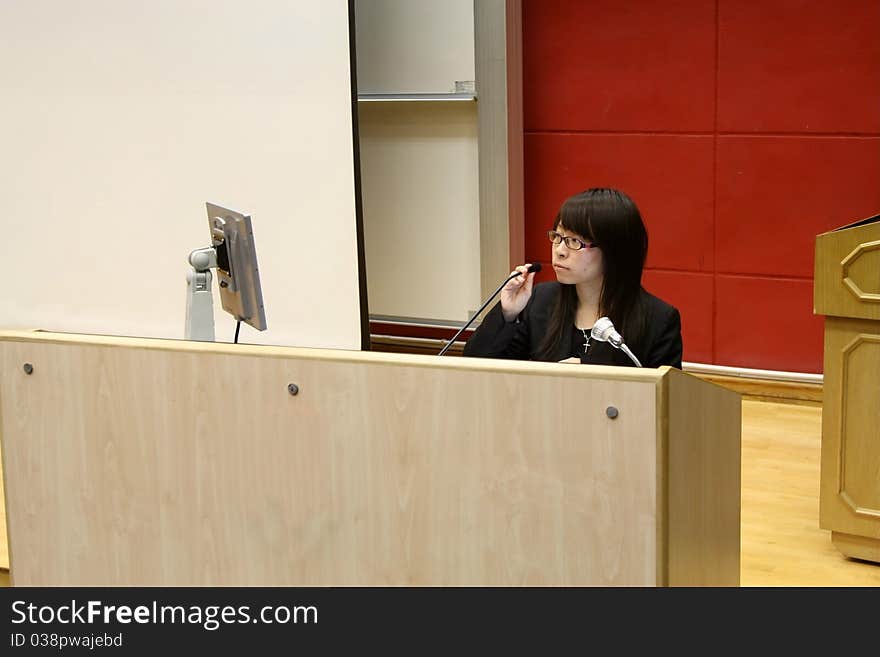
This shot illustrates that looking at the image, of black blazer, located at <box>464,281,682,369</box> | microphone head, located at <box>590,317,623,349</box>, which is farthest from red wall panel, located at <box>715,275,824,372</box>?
microphone head, located at <box>590,317,623,349</box>

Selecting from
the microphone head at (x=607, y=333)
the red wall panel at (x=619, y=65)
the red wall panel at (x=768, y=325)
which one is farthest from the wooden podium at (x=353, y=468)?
the red wall panel at (x=619, y=65)

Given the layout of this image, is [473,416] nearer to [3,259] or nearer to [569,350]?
[569,350]

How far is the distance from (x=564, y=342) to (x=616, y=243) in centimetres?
24

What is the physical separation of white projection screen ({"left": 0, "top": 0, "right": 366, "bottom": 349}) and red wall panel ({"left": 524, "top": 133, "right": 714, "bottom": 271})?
0.84 meters

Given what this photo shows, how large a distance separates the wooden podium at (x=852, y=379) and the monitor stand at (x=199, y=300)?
1463 mm

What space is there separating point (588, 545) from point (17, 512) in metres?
1.09

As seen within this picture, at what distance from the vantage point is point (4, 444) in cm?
231

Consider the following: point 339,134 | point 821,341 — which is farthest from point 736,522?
point 339,134

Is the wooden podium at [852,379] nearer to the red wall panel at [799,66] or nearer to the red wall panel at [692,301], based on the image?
the red wall panel at [799,66]

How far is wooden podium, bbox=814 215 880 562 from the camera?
2.96 m

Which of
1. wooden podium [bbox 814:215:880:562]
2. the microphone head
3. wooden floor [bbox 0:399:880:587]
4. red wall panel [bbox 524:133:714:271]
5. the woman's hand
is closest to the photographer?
the microphone head

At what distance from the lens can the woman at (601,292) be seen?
2.51 m

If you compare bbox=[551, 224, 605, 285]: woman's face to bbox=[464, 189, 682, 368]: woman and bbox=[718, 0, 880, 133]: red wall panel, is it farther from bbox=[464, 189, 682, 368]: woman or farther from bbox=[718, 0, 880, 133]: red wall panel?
bbox=[718, 0, 880, 133]: red wall panel

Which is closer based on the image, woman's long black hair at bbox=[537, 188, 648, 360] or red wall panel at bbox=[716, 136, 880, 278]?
woman's long black hair at bbox=[537, 188, 648, 360]
